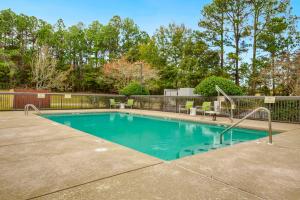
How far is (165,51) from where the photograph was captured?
2150 cm

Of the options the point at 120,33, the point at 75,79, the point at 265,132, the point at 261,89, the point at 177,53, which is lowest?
the point at 265,132

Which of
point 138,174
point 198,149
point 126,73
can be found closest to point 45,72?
point 126,73

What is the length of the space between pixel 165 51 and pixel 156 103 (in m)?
10.6

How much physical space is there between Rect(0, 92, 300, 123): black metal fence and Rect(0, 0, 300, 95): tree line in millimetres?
3214

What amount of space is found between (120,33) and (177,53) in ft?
44.1

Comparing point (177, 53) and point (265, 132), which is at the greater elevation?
point (177, 53)

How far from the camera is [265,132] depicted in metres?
5.81

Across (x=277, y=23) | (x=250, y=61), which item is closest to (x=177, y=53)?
(x=250, y=61)

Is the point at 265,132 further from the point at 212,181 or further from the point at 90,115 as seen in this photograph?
the point at 90,115

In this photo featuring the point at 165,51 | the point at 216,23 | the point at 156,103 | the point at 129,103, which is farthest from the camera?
the point at 165,51

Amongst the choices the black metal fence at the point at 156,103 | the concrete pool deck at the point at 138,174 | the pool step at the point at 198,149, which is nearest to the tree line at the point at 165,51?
the black metal fence at the point at 156,103

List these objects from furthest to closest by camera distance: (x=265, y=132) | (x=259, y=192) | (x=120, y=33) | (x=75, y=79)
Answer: (x=120, y=33)
(x=75, y=79)
(x=265, y=132)
(x=259, y=192)

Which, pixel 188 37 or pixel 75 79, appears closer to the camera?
pixel 188 37

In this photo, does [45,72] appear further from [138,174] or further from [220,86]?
[138,174]
